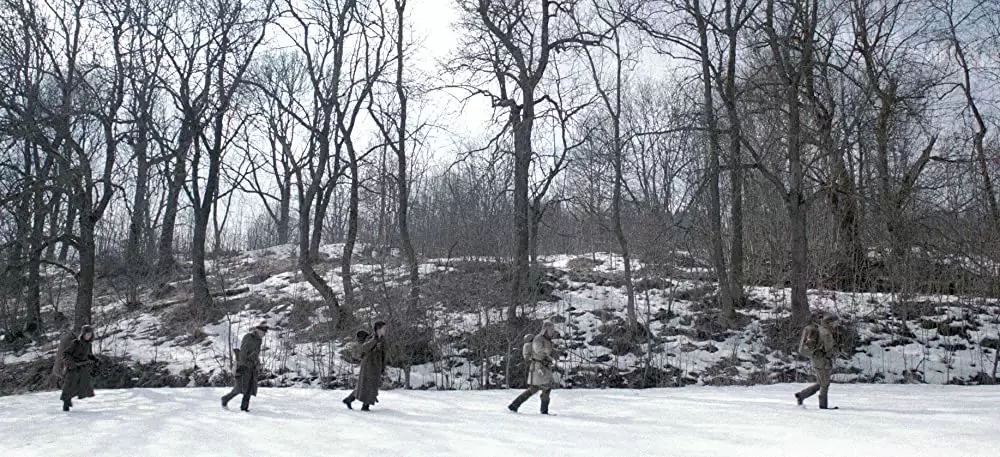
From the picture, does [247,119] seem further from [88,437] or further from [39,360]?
[88,437]

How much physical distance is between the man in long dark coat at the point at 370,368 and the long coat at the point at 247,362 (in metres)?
1.84

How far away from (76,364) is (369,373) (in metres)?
5.75

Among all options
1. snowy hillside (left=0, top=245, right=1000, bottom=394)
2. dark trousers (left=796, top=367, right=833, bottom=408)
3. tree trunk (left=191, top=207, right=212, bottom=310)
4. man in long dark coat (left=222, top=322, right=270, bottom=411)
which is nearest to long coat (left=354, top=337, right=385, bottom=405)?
man in long dark coat (left=222, top=322, right=270, bottom=411)

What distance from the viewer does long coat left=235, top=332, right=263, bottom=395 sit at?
1253 cm

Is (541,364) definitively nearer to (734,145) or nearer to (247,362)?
(247,362)

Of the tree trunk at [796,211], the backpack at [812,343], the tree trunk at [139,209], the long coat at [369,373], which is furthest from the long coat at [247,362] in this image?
the tree trunk at [796,211]

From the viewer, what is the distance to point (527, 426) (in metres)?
10.5

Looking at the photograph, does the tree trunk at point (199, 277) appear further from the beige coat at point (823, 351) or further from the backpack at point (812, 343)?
the beige coat at point (823, 351)

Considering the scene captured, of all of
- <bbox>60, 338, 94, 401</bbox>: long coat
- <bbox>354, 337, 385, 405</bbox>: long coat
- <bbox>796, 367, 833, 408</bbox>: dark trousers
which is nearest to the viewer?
<bbox>796, 367, 833, 408</bbox>: dark trousers

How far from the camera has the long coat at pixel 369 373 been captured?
12.5 meters

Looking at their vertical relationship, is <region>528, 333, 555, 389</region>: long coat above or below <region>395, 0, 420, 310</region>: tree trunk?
below

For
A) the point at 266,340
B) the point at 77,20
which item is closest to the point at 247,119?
the point at 77,20

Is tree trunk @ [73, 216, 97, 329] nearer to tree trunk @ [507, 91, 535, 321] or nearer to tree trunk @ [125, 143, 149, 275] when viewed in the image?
tree trunk @ [125, 143, 149, 275]

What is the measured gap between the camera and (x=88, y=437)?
10227 mm
